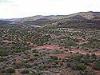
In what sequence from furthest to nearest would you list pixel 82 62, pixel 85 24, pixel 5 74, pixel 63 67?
pixel 85 24 < pixel 82 62 < pixel 63 67 < pixel 5 74

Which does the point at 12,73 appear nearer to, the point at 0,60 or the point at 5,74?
the point at 5,74

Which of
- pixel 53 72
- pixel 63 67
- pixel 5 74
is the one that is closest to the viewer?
pixel 5 74

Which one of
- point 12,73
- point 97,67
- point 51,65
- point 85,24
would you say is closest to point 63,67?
point 51,65

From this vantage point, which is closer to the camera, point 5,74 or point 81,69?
point 5,74

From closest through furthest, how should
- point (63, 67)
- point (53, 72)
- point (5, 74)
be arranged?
point (5, 74) < point (53, 72) < point (63, 67)

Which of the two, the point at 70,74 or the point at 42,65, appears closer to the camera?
the point at 70,74

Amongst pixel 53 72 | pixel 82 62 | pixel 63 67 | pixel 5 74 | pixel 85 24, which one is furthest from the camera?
pixel 85 24

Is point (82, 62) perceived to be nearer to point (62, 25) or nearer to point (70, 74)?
point (70, 74)

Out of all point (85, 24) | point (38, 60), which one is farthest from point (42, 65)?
point (85, 24)

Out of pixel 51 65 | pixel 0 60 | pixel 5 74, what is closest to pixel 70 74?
pixel 51 65
